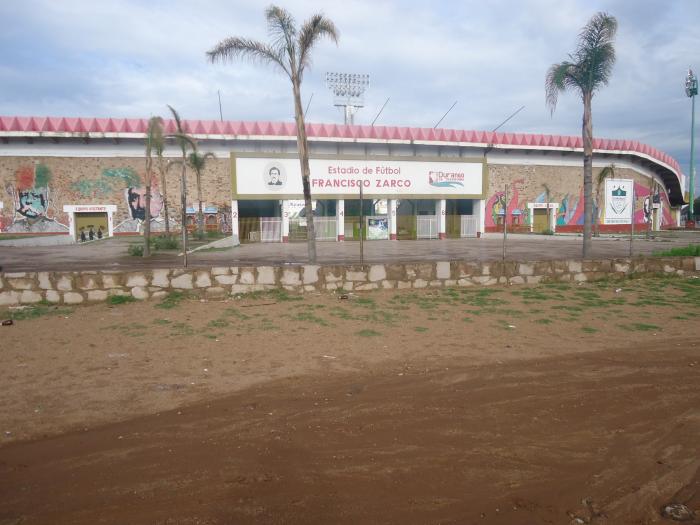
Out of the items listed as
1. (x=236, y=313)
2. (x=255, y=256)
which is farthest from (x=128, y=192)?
(x=236, y=313)

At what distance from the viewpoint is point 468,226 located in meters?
36.1

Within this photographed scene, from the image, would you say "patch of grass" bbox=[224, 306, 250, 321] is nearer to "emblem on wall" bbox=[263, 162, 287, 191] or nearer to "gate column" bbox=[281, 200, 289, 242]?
"gate column" bbox=[281, 200, 289, 242]

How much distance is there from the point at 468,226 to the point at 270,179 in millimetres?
14616

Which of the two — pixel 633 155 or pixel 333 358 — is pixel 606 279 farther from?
pixel 633 155

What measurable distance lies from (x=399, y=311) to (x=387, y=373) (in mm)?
3333

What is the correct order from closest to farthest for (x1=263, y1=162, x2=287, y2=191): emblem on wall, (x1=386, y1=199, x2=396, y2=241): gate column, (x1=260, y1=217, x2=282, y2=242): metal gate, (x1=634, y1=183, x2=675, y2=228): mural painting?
1. (x1=263, y1=162, x2=287, y2=191): emblem on wall
2. (x1=260, y1=217, x2=282, y2=242): metal gate
3. (x1=386, y1=199, x2=396, y2=241): gate column
4. (x1=634, y1=183, x2=675, y2=228): mural painting

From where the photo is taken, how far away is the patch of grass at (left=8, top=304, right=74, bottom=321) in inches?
332

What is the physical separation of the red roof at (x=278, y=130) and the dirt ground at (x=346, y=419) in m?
26.4

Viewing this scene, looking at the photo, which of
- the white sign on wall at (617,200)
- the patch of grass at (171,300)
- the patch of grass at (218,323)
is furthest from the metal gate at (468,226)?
the patch of grass at (218,323)

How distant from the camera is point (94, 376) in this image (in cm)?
559

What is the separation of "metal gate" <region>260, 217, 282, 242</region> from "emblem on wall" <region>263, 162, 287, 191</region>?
1966 millimetres

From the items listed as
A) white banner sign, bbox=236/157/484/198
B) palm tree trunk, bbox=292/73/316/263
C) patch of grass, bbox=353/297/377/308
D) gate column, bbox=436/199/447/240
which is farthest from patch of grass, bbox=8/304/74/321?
gate column, bbox=436/199/447/240

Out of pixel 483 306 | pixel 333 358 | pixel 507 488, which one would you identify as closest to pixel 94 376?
pixel 333 358

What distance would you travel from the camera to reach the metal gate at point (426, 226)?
1328 inches
